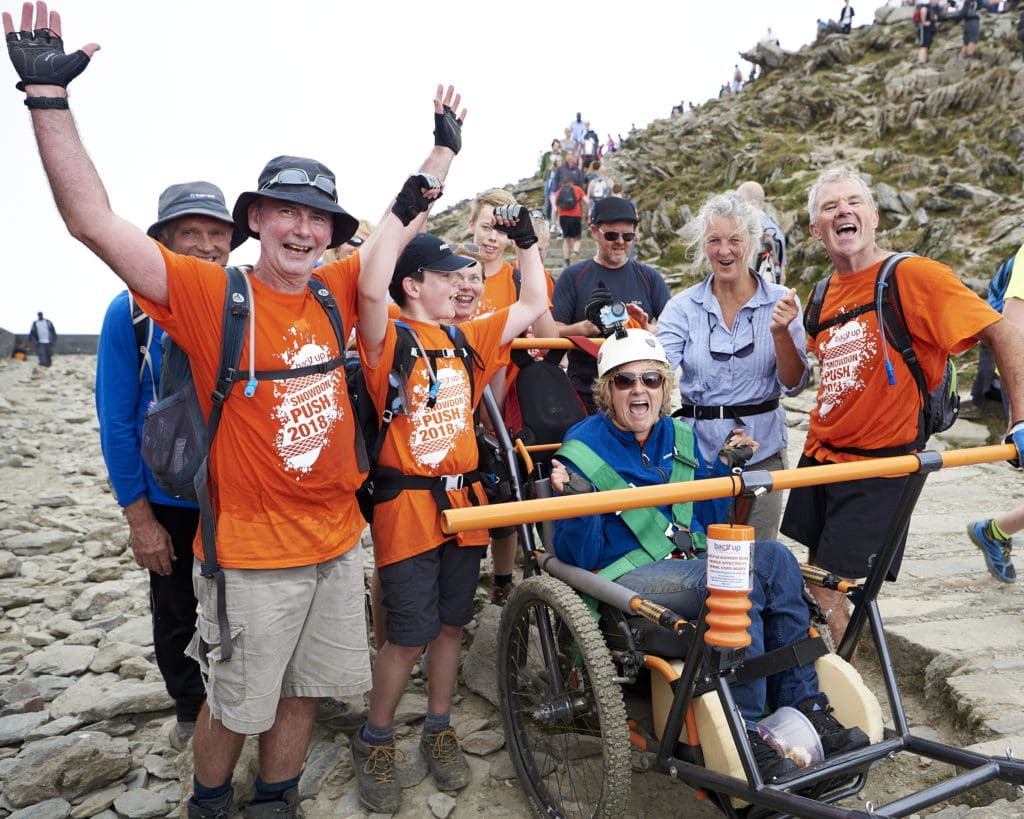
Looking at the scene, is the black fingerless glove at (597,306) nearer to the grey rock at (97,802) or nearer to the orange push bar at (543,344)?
the orange push bar at (543,344)

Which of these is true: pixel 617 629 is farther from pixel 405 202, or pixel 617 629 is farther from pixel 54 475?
pixel 54 475

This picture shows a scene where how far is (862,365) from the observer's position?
3.45 m

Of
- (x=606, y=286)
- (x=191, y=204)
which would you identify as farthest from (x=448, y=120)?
(x=606, y=286)

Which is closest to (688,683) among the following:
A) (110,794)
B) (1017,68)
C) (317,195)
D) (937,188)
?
(317,195)

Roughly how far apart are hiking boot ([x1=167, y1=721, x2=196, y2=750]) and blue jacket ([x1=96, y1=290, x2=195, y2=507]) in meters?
1.32

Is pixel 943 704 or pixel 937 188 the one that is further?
pixel 937 188

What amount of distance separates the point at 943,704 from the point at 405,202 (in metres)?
3.64

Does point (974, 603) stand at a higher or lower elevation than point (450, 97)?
lower

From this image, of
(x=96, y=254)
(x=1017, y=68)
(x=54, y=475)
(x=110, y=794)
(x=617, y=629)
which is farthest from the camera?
(x=1017, y=68)

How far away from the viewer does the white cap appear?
3385mm

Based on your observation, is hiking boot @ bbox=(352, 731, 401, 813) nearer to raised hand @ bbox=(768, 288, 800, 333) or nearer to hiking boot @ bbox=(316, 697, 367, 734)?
hiking boot @ bbox=(316, 697, 367, 734)

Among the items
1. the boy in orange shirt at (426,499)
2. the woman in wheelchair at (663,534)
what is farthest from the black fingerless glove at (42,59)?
the woman in wheelchair at (663,534)

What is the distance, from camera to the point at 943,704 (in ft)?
12.2

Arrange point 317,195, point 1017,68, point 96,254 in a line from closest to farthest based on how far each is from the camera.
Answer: point 96,254, point 317,195, point 1017,68
